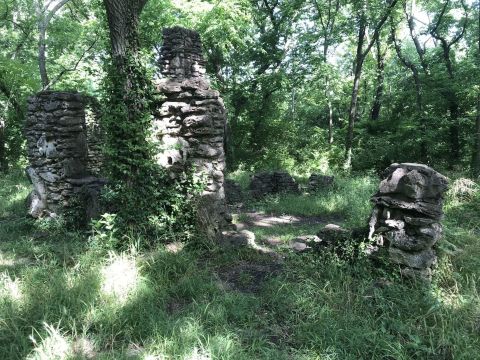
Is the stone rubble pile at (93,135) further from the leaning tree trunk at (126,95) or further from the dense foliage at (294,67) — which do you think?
the leaning tree trunk at (126,95)

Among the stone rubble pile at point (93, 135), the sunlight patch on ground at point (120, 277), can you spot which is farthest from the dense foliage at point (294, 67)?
the sunlight patch on ground at point (120, 277)

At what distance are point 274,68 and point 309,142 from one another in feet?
13.8

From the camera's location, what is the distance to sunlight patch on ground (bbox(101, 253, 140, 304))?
3.61 metres

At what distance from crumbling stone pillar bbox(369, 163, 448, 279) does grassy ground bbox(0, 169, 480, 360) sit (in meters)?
0.26

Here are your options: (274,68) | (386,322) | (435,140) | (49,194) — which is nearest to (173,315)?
(386,322)

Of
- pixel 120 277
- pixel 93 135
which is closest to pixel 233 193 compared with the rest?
pixel 93 135

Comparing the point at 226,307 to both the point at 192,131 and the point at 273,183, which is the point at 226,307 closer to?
the point at 192,131

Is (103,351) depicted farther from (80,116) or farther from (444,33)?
(444,33)

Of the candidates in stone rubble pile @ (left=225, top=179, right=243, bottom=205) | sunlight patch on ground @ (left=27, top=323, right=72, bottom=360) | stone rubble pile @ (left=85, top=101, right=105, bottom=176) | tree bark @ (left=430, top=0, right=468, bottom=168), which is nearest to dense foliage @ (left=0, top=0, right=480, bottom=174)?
tree bark @ (left=430, top=0, right=468, bottom=168)

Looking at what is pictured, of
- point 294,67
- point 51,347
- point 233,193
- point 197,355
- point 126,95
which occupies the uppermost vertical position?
point 294,67

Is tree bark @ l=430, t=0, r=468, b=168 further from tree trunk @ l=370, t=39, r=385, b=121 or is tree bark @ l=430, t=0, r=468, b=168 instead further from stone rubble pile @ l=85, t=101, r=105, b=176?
stone rubble pile @ l=85, t=101, r=105, b=176

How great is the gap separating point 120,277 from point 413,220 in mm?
3595

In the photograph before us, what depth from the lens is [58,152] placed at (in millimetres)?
6938

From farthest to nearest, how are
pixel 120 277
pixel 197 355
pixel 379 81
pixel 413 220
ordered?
pixel 379 81, pixel 413 220, pixel 120 277, pixel 197 355
